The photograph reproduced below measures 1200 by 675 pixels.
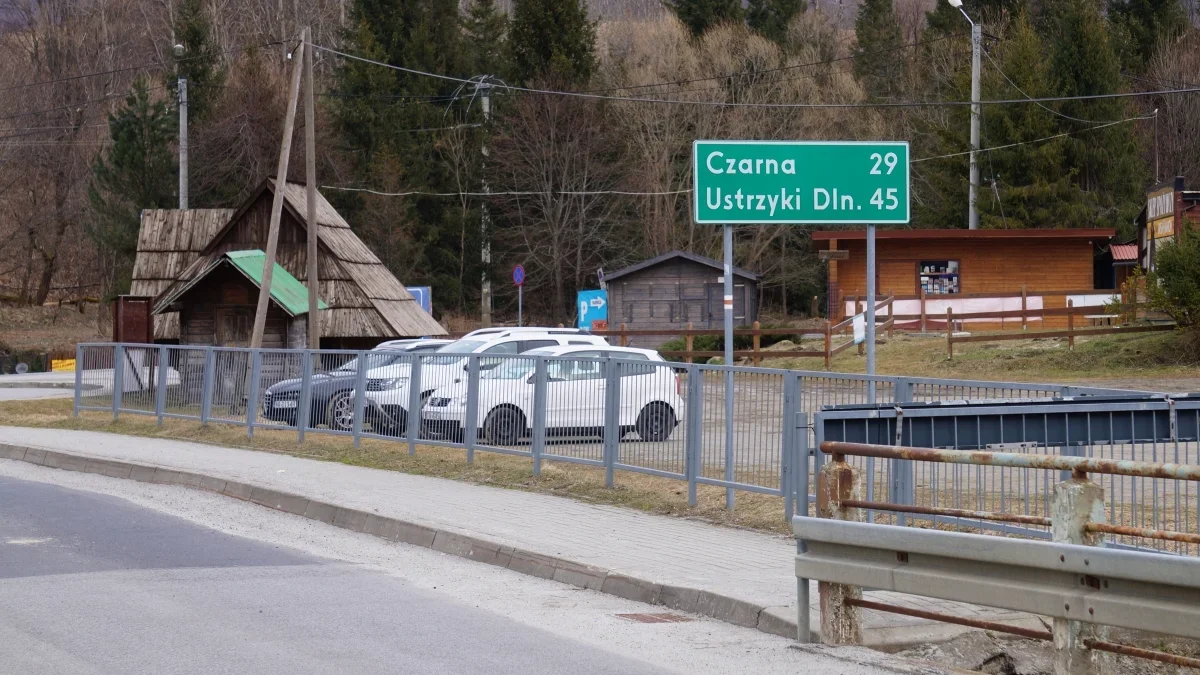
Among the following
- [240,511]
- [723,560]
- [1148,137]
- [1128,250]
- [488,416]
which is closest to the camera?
[723,560]

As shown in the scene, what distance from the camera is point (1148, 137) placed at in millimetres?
60188

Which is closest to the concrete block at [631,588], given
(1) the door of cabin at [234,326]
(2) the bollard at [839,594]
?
(2) the bollard at [839,594]

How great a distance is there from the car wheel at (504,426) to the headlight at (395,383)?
2210 mm

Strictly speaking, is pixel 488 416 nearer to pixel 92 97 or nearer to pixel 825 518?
pixel 825 518

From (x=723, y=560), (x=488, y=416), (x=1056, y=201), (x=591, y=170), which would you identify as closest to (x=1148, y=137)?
(x=1056, y=201)

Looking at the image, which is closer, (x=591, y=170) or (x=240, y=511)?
(x=240, y=511)

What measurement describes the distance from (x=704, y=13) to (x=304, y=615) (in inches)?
2527

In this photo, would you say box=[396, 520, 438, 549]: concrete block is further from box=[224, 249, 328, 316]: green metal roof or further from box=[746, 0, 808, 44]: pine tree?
box=[746, 0, 808, 44]: pine tree

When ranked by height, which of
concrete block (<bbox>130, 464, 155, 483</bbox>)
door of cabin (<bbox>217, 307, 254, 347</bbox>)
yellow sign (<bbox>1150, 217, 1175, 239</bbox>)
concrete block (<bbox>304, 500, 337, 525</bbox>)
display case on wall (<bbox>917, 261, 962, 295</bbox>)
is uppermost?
yellow sign (<bbox>1150, 217, 1175, 239</bbox>)

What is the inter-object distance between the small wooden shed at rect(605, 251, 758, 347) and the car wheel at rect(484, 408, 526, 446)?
107 ft

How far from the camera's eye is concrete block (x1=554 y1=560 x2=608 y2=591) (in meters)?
9.45

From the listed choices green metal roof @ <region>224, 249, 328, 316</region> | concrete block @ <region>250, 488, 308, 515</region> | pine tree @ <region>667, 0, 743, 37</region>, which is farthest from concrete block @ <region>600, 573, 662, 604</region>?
pine tree @ <region>667, 0, 743, 37</region>

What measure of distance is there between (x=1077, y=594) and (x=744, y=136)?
56.0m

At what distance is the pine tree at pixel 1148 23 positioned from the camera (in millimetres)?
63375
